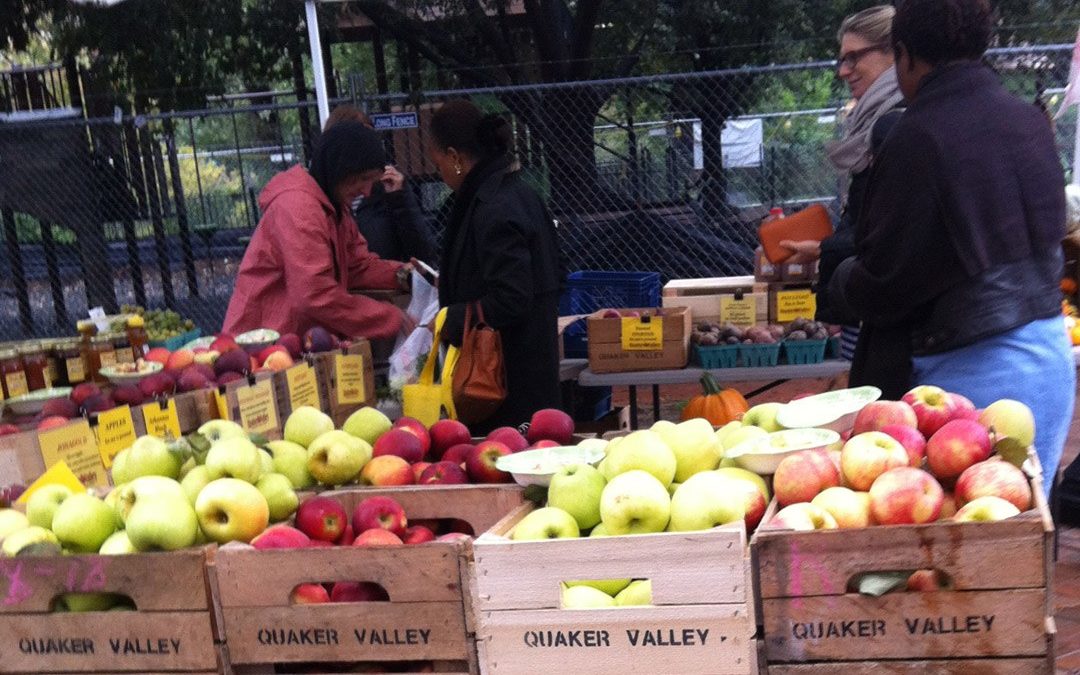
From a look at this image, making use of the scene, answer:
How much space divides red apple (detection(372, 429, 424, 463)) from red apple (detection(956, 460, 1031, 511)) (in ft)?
4.16

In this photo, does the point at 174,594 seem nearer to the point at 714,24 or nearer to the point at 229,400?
the point at 229,400

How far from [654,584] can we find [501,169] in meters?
2.43

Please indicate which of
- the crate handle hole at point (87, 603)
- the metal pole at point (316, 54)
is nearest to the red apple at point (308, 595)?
the crate handle hole at point (87, 603)

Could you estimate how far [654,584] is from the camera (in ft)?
5.98

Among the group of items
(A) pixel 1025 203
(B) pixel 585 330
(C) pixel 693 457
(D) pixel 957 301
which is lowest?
(B) pixel 585 330

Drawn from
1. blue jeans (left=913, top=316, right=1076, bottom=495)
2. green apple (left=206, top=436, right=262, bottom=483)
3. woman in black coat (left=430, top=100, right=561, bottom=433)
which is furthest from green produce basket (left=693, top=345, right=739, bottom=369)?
green apple (left=206, top=436, right=262, bottom=483)

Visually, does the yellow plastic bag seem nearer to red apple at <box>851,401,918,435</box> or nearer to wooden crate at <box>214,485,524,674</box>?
wooden crate at <box>214,485,524,674</box>

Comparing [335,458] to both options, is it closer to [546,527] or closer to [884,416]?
[546,527]

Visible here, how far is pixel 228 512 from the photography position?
2121 millimetres

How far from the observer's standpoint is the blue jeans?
2.63 m

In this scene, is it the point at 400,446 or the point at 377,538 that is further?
the point at 400,446

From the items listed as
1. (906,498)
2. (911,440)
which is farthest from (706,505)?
(911,440)

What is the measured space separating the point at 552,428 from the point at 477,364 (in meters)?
1.16

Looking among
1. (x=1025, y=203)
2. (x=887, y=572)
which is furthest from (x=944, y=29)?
(x=887, y=572)
